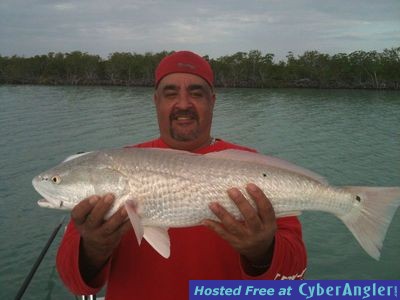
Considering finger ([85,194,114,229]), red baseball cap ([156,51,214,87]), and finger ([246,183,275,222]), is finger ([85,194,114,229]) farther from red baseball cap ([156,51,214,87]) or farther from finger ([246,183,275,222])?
red baseball cap ([156,51,214,87])

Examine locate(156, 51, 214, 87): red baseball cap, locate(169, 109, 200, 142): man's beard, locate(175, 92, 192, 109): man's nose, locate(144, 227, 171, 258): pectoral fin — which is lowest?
locate(144, 227, 171, 258): pectoral fin

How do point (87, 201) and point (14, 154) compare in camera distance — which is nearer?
point (87, 201)

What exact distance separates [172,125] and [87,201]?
1.31 metres

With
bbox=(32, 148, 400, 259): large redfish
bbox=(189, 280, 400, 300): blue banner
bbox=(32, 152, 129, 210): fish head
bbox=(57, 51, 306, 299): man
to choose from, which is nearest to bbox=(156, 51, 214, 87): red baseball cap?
bbox=(57, 51, 306, 299): man

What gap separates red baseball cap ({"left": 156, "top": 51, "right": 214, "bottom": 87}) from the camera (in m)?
3.71

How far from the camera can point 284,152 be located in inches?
802

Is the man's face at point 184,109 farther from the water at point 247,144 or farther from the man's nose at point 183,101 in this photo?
the water at point 247,144

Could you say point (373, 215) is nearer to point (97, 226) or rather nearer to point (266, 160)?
point (266, 160)

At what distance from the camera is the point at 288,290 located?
285 cm

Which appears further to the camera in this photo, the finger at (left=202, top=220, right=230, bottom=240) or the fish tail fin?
the fish tail fin

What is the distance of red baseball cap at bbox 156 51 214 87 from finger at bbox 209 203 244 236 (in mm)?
1510

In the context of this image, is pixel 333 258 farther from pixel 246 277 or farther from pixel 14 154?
pixel 14 154

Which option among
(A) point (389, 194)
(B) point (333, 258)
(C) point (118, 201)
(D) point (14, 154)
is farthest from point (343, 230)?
(D) point (14, 154)

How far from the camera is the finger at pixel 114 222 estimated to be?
2.61 meters
